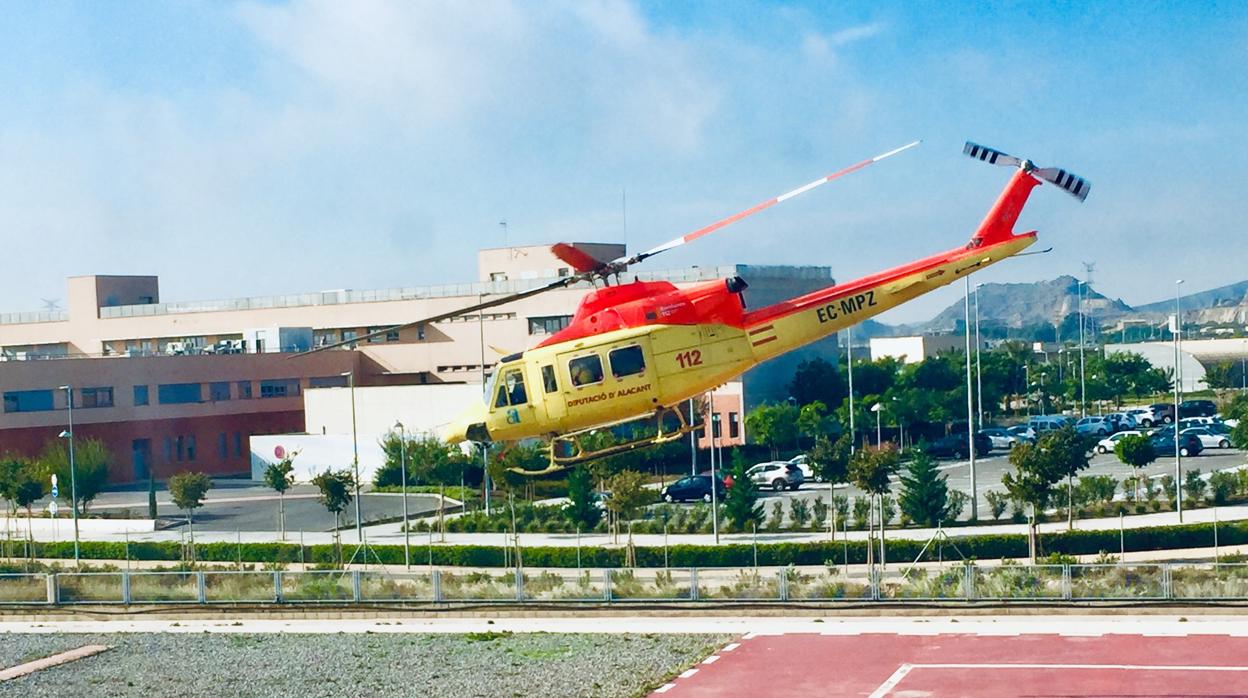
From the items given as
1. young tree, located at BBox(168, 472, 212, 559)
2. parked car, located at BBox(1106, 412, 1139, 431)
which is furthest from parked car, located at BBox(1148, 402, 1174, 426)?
young tree, located at BBox(168, 472, 212, 559)

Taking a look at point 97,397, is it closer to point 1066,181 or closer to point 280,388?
point 280,388

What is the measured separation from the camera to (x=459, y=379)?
74.9m

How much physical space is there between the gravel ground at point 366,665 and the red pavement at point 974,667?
5.07ft

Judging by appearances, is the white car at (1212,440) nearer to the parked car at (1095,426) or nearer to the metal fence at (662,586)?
the parked car at (1095,426)

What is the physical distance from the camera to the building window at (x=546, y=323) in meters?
66.6

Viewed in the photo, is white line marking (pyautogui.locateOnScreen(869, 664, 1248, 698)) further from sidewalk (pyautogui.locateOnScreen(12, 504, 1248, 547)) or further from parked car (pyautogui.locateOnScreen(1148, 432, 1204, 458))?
parked car (pyautogui.locateOnScreen(1148, 432, 1204, 458))

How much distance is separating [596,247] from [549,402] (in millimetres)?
54431

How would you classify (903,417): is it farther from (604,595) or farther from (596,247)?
(604,595)

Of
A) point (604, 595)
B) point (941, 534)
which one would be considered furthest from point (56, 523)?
point (941, 534)

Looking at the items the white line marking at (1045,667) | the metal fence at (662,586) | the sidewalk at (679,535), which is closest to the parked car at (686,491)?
the sidewalk at (679,535)

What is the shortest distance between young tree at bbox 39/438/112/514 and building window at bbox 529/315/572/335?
62.3ft

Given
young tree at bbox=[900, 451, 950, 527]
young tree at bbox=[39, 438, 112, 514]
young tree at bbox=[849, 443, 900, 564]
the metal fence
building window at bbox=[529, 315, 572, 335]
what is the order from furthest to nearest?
building window at bbox=[529, 315, 572, 335] < young tree at bbox=[39, 438, 112, 514] < young tree at bbox=[900, 451, 950, 527] < young tree at bbox=[849, 443, 900, 564] < the metal fence

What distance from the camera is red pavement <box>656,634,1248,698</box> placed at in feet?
91.9

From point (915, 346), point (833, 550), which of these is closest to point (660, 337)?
point (833, 550)
